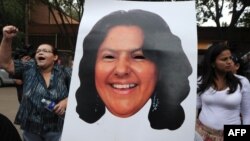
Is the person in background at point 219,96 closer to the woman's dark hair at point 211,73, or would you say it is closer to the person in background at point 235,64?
the woman's dark hair at point 211,73

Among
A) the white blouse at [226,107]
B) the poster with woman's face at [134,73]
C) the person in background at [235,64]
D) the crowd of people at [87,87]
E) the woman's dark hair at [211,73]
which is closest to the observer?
the poster with woman's face at [134,73]

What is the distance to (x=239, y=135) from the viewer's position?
2744 millimetres

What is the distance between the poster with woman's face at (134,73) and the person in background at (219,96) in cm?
88

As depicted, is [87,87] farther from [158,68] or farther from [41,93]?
[41,93]

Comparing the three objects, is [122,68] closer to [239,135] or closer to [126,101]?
[126,101]

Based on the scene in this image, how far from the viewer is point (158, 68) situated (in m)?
2.47

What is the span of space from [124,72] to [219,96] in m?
1.00

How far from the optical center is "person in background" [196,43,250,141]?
322 cm

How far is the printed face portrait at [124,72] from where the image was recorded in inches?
97.7

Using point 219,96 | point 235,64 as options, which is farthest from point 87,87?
point 235,64

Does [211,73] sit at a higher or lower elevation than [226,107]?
higher

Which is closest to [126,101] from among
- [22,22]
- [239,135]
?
[239,135]

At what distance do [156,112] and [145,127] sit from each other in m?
0.09

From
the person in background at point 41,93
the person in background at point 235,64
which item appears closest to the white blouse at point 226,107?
the person in background at point 235,64
